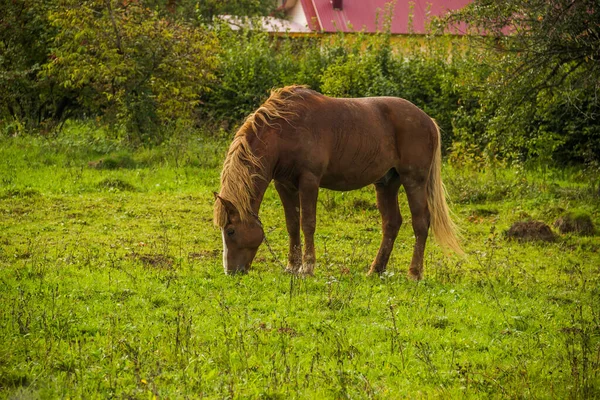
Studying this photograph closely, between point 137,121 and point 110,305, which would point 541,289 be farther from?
point 137,121

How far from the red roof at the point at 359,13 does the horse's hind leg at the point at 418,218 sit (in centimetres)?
2437

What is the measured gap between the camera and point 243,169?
26.9 ft

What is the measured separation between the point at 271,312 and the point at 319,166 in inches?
91.0

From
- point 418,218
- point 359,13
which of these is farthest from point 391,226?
point 359,13

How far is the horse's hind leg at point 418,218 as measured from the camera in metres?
9.15

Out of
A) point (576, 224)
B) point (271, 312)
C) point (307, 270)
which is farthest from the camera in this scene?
point (576, 224)

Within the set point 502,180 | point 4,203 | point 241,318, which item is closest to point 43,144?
point 4,203

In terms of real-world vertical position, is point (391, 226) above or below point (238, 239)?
below

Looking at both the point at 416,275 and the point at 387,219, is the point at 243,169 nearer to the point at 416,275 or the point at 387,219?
the point at 387,219

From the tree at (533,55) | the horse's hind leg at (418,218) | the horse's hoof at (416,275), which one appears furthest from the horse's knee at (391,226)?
the tree at (533,55)

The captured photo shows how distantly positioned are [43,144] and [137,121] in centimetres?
225

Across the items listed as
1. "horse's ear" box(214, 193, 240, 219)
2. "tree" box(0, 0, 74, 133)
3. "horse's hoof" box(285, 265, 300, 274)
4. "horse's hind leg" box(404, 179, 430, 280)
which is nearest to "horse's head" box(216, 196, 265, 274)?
"horse's ear" box(214, 193, 240, 219)

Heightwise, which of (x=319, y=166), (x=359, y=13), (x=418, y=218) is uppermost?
(x=319, y=166)

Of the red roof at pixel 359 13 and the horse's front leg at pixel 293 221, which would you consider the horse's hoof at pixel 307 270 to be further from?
the red roof at pixel 359 13
